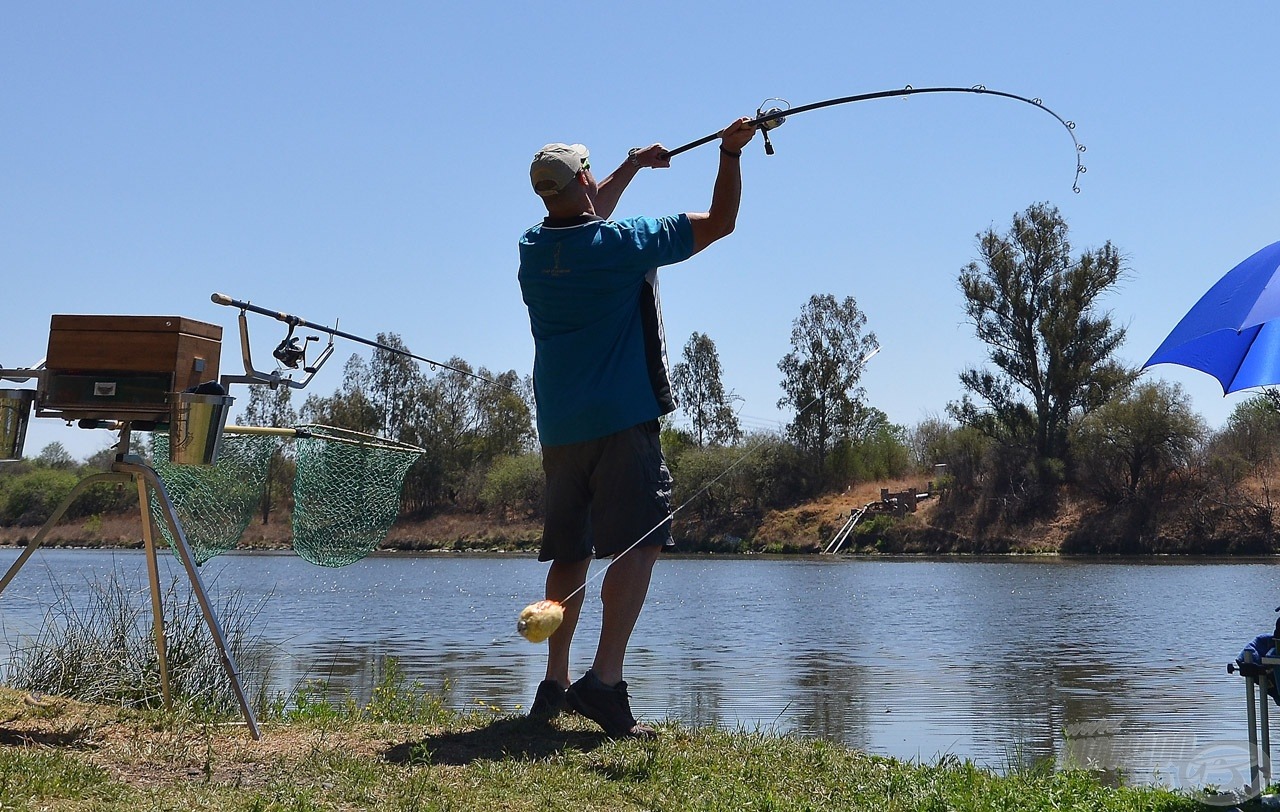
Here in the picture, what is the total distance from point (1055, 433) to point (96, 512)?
1441 inches

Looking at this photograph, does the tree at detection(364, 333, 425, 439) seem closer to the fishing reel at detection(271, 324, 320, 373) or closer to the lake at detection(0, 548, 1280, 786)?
the lake at detection(0, 548, 1280, 786)

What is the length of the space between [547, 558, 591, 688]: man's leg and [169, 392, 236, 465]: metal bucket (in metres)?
1.42

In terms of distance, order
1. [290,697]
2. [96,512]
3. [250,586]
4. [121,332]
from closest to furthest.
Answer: [121,332]
[290,697]
[250,586]
[96,512]

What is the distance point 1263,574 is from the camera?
2931 centimetres

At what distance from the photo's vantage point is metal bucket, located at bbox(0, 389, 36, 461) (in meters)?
4.71

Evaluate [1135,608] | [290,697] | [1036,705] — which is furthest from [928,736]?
[1135,608]

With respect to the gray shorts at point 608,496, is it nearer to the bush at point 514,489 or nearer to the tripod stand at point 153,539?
the tripod stand at point 153,539

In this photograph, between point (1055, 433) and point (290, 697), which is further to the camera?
point (1055, 433)

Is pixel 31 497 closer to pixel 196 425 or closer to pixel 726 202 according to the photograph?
pixel 196 425

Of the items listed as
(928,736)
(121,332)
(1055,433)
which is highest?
(1055,433)

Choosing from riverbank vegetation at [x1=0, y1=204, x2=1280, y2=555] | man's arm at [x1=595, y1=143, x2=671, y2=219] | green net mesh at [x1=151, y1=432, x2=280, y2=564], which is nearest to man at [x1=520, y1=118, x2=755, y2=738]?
man's arm at [x1=595, y1=143, x2=671, y2=219]

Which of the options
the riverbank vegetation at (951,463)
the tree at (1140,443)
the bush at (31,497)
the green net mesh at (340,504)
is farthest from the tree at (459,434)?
the green net mesh at (340,504)

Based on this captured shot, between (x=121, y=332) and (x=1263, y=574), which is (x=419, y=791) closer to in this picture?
(x=121, y=332)

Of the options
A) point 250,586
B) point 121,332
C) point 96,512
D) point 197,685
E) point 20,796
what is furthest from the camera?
point 96,512
